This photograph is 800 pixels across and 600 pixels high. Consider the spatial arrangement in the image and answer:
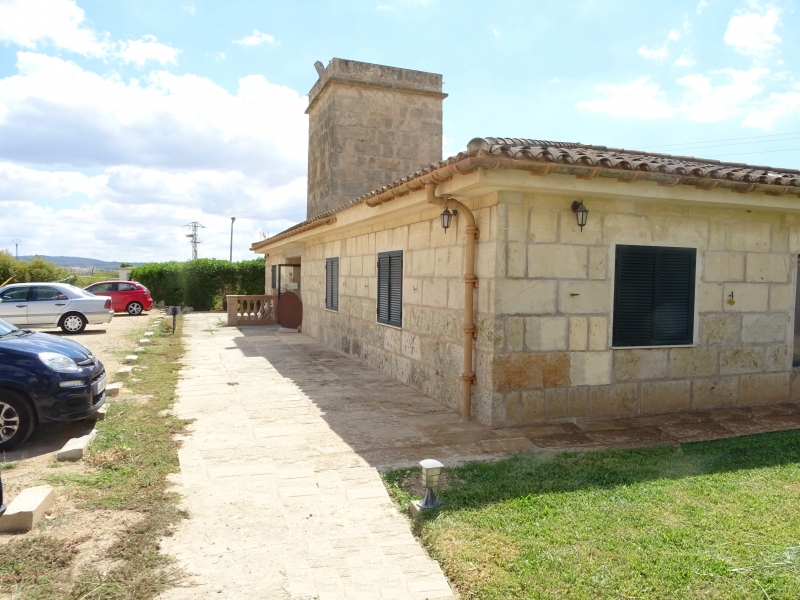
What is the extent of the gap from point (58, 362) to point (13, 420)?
66 cm

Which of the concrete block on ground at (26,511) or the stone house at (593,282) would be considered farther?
the stone house at (593,282)

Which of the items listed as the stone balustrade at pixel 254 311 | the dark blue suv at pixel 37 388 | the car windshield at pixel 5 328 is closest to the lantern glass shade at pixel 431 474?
the dark blue suv at pixel 37 388

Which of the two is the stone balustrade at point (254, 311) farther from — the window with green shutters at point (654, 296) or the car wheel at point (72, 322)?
the window with green shutters at point (654, 296)

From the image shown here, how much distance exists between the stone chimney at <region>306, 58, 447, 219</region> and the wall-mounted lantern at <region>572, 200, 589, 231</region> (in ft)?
37.5

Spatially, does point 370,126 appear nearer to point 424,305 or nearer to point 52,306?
point 52,306

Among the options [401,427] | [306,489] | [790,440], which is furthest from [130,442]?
[790,440]

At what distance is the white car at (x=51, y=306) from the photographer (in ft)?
51.7

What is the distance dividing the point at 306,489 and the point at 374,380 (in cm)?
469

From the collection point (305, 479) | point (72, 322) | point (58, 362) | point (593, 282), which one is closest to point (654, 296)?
point (593, 282)

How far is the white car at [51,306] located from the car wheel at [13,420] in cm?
1155

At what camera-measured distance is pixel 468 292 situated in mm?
6824

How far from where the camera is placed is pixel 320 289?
1470 cm

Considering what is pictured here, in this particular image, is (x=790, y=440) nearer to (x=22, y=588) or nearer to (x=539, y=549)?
(x=539, y=549)

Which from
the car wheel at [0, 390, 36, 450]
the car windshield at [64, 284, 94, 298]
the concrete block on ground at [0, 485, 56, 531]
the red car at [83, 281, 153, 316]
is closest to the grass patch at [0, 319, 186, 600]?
the concrete block on ground at [0, 485, 56, 531]
